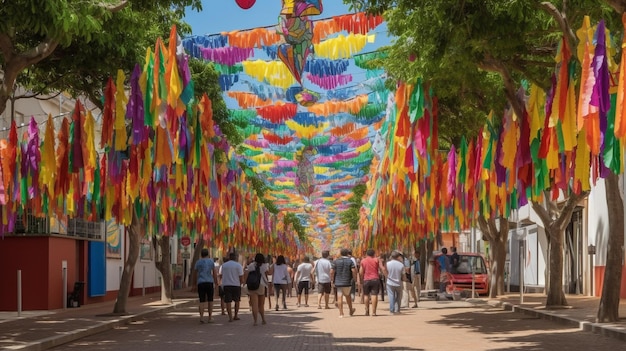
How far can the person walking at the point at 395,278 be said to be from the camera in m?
24.8

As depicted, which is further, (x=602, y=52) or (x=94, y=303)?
(x=94, y=303)

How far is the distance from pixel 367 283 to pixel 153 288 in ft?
96.9

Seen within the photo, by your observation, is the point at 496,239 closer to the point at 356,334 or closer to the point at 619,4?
the point at 356,334

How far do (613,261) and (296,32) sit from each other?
10075 mm

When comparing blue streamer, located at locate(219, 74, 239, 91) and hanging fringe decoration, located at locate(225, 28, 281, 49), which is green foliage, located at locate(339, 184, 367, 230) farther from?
hanging fringe decoration, located at locate(225, 28, 281, 49)

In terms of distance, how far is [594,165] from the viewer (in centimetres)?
1482

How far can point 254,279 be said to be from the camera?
68.1ft

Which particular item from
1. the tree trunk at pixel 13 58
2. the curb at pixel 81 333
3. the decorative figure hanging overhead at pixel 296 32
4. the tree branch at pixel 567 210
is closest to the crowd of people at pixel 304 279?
the curb at pixel 81 333

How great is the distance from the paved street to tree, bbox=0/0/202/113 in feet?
16.3

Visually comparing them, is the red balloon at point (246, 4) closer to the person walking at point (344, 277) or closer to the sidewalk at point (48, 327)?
the sidewalk at point (48, 327)

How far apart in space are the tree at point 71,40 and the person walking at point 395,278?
8.53 m

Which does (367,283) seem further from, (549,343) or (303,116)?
(303,116)

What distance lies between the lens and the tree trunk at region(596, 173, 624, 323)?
18.2 meters

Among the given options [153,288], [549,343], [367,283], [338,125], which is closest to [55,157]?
[367,283]
